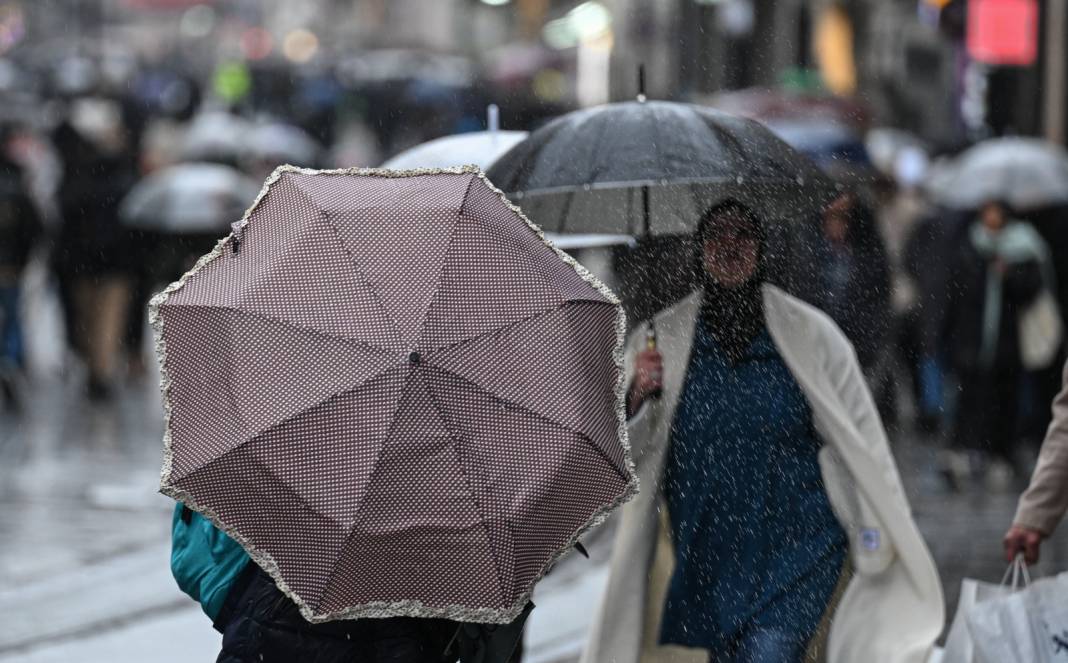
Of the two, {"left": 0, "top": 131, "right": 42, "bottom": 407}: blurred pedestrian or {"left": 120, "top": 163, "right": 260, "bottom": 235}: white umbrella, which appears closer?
{"left": 0, "top": 131, "right": 42, "bottom": 407}: blurred pedestrian

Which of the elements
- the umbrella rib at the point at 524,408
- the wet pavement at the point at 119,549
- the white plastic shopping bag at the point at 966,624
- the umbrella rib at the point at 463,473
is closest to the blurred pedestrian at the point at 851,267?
the wet pavement at the point at 119,549

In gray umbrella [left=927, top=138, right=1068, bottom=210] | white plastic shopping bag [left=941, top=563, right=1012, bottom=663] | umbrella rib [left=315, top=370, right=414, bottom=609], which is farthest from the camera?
gray umbrella [left=927, top=138, right=1068, bottom=210]

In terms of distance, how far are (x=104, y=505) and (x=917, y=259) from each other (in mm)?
5787

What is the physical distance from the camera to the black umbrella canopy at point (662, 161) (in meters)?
5.57

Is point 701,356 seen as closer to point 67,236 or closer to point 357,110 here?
point 67,236

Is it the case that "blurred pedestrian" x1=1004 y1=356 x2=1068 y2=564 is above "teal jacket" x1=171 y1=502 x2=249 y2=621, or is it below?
below

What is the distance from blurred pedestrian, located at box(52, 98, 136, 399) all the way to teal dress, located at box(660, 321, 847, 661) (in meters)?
10.4

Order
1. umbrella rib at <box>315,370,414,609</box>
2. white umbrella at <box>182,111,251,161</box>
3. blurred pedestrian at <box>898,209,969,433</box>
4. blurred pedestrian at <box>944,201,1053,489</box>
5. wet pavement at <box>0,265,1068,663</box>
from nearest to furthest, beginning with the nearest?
1. umbrella rib at <box>315,370,414,609</box>
2. wet pavement at <box>0,265,1068,663</box>
3. blurred pedestrian at <box>944,201,1053,489</box>
4. blurred pedestrian at <box>898,209,969,433</box>
5. white umbrella at <box>182,111,251,161</box>

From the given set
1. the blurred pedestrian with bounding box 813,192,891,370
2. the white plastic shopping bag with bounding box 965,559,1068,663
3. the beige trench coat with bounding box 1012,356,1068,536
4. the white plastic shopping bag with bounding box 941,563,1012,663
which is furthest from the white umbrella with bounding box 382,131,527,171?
the blurred pedestrian with bounding box 813,192,891,370

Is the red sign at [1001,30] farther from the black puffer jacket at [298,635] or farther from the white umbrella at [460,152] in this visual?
the black puffer jacket at [298,635]

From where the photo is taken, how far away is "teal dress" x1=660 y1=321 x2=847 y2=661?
549 cm

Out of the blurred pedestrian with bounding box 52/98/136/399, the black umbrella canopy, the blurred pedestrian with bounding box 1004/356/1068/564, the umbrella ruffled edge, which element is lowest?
the blurred pedestrian with bounding box 52/98/136/399

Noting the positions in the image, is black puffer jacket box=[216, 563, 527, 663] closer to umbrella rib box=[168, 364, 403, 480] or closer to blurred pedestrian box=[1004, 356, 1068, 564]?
umbrella rib box=[168, 364, 403, 480]

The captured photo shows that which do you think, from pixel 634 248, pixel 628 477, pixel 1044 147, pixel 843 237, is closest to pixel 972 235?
pixel 843 237
